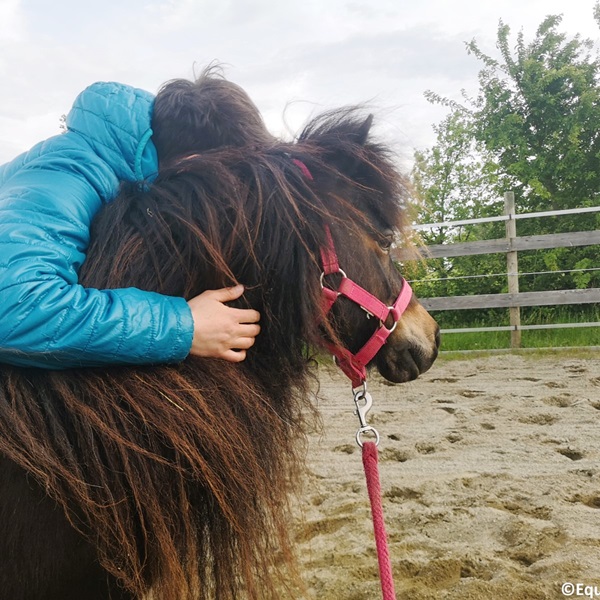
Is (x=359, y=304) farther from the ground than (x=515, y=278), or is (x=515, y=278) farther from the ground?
(x=359, y=304)

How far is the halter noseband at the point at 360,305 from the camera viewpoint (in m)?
1.43

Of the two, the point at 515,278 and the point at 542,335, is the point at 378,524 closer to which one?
the point at 515,278

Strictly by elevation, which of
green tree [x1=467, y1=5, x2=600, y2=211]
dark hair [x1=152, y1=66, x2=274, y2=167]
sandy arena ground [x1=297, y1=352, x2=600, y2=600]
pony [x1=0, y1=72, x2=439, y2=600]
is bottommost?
sandy arena ground [x1=297, y1=352, x2=600, y2=600]

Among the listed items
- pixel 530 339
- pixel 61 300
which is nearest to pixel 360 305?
pixel 61 300

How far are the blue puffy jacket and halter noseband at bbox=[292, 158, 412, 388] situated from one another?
1.29 ft

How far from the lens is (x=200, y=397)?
127cm

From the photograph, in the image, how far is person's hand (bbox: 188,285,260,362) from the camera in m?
1.27

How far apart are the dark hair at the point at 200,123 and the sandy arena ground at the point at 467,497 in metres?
0.87

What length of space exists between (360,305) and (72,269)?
0.72 meters

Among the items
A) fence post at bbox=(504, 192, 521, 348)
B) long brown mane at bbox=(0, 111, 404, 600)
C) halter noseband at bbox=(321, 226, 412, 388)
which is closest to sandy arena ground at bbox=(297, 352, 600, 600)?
halter noseband at bbox=(321, 226, 412, 388)

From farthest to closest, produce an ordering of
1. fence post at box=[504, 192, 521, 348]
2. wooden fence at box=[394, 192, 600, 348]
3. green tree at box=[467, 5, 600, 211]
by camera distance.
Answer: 1. green tree at box=[467, 5, 600, 211]
2. fence post at box=[504, 192, 521, 348]
3. wooden fence at box=[394, 192, 600, 348]

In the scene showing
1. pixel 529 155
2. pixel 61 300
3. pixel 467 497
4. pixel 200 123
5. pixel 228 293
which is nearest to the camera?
pixel 61 300

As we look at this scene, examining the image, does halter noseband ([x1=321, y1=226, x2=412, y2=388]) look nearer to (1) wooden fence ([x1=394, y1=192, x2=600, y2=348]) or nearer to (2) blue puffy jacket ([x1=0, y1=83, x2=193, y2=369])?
(2) blue puffy jacket ([x1=0, y1=83, x2=193, y2=369])

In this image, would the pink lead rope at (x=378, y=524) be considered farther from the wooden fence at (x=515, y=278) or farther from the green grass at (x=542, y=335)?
the green grass at (x=542, y=335)
